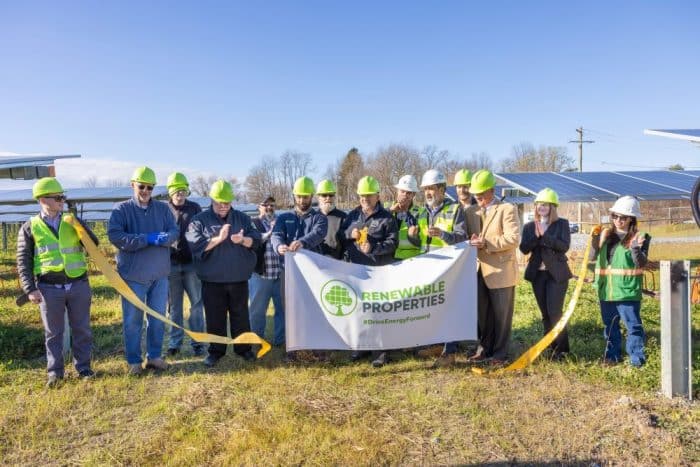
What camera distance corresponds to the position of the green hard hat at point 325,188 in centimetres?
511

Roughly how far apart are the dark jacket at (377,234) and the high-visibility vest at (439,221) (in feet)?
0.94

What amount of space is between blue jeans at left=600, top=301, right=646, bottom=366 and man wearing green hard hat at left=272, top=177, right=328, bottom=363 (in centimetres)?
310

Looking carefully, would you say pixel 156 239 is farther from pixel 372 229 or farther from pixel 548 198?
pixel 548 198

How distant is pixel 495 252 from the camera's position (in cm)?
495

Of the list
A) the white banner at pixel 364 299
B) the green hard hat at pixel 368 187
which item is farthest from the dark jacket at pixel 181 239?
the green hard hat at pixel 368 187

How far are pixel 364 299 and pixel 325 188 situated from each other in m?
1.29

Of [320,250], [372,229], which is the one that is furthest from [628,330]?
[320,250]

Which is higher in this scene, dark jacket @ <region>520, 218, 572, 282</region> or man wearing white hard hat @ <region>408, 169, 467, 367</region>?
man wearing white hard hat @ <region>408, 169, 467, 367</region>

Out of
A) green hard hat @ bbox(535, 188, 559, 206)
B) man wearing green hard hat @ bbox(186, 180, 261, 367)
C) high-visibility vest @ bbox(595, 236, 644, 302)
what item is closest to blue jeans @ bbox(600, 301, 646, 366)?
high-visibility vest @ bbox(595, 236, 644, 302)

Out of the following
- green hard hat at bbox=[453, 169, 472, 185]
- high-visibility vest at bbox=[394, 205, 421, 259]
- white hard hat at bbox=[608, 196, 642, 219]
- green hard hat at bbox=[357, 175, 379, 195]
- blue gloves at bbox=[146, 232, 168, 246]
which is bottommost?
high-visibility vest at bbox=[394, 205, 421, 259]

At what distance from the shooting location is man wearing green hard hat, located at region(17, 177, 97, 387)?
4488 millimetres

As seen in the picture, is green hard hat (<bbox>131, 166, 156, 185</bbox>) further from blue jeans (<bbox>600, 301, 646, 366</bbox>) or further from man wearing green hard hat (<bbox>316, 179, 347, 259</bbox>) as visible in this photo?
blue jeans (<bbox>600, 301, 646, 366</bbox>)

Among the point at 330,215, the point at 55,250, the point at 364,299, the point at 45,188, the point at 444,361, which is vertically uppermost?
the point at 45,188

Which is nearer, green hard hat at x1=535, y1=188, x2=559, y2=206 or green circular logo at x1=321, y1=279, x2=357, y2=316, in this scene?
green circular logo at x1=321, y1=279, x2=357, y2=316
